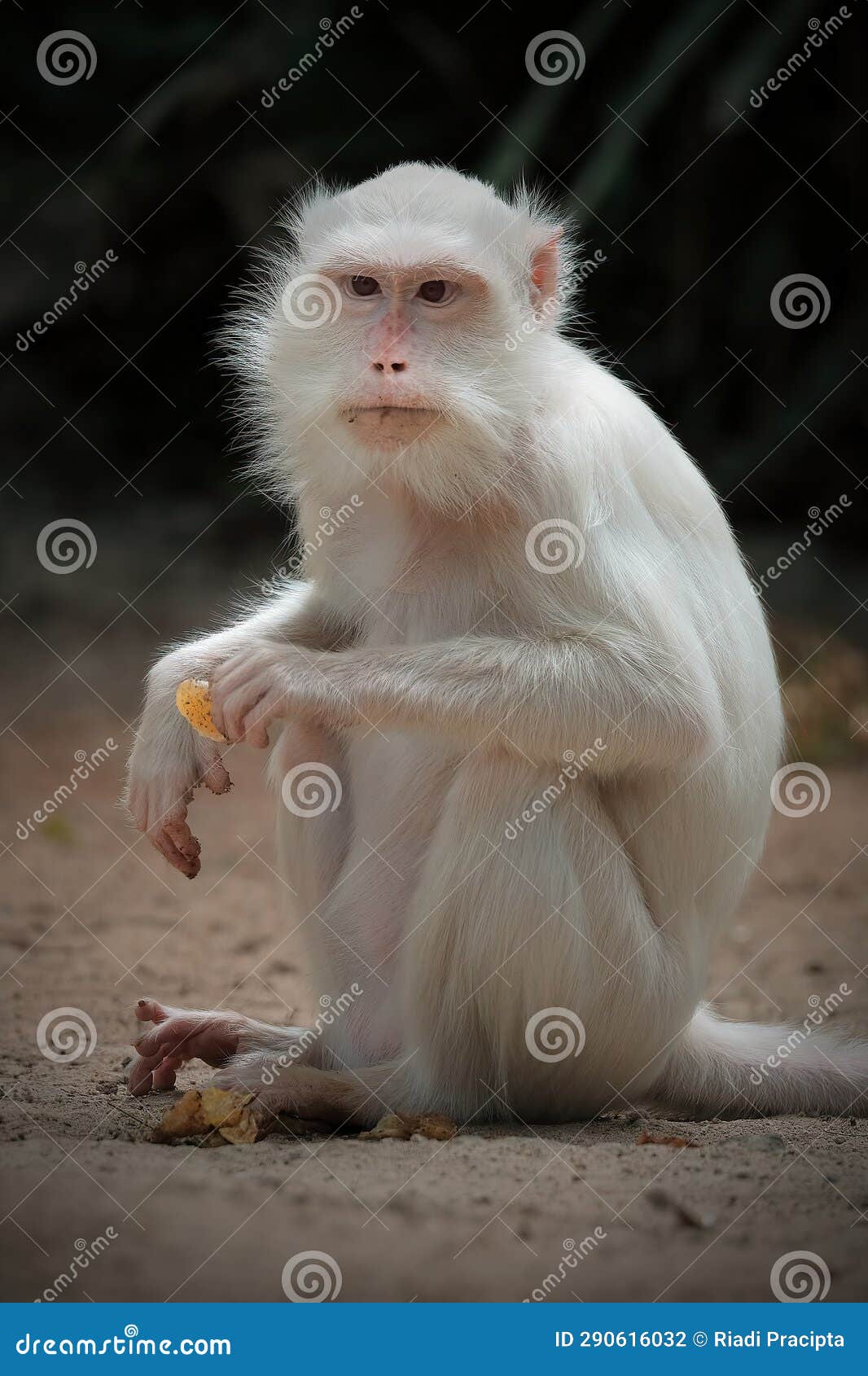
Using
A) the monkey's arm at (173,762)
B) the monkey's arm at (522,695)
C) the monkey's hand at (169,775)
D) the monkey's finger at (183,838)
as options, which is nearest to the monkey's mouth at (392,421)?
the monkey's arm at (522,695)

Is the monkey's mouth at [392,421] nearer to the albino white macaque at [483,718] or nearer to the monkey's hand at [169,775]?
the albino white macaque at [483,718]

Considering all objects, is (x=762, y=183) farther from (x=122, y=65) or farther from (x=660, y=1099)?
(x=660, y=1099)

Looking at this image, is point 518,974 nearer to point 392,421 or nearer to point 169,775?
point 169,775

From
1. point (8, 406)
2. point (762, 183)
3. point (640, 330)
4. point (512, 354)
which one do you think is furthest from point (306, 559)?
point (8, 406)

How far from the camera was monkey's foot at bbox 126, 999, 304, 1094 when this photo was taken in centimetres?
514

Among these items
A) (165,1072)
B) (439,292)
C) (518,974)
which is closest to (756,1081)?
(518,974)

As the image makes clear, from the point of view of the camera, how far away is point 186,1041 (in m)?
5.17

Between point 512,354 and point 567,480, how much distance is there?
0.43 m

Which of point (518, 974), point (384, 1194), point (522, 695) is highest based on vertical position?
point (522, 695)

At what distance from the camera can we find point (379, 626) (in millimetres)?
5031

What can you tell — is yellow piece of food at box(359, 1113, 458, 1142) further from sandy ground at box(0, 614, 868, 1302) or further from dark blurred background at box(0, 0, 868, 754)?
dark blurred background at box(0, 0, 868, 754)

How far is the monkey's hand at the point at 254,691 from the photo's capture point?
4602 millimetres

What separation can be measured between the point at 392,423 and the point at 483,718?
88 centimetres

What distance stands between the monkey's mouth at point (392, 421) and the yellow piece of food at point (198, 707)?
98 centimetres
